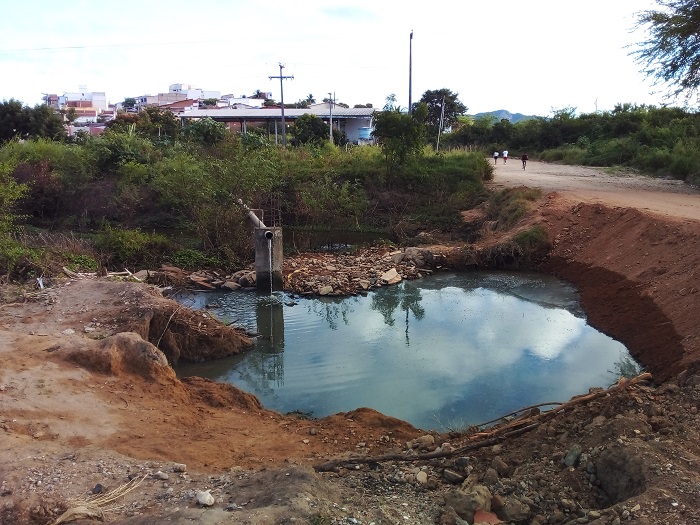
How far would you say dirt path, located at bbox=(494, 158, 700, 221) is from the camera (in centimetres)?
1545

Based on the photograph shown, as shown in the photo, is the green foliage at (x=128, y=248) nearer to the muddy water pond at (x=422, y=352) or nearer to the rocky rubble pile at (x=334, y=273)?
the rocky rubble pile at (x=334, y=273)

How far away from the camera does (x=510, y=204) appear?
18.0 m

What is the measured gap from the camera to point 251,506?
4.11m

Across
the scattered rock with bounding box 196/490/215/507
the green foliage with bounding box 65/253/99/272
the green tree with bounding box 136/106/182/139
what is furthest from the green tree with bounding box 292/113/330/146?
the scattered rock with bounding box 196/490/215/507

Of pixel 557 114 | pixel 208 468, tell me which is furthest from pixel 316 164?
pixel 557 114

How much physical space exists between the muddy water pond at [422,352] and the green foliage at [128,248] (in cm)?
252

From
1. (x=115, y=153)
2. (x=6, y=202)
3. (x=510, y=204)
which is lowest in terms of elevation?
(x=510, y=204)

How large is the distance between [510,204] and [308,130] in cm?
2168

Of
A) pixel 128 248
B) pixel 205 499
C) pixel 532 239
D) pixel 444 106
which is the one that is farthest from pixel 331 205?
pixel 444 106

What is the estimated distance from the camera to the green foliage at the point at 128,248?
47.1 ft

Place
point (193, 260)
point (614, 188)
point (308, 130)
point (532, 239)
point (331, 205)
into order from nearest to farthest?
1. point (193, 260)
2. point (532, 239)
3. point (614, 188)
4. point (331, 205)
5. point (308, 130)

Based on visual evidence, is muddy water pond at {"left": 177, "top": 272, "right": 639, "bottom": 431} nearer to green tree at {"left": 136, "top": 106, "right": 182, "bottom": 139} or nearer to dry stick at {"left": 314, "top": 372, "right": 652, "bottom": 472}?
dry stick at {"left": 314, "top": 372, "right": 652, "bottom": 472}

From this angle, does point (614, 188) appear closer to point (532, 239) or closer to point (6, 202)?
point (532, 239)

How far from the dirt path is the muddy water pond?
4.16 meters
